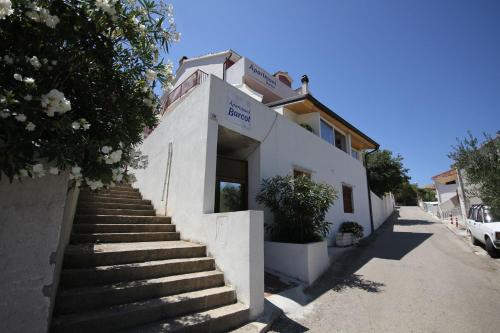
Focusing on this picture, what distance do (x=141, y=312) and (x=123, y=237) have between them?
88.6 inches

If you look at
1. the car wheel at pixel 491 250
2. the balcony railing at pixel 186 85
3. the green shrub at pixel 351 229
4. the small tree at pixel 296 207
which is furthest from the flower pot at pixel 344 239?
the balcony railing at pixel 186 85

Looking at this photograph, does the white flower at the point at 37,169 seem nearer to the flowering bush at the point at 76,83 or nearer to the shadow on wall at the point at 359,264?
the flowering bush at the point at 76,83

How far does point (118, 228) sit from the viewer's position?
5434 mm

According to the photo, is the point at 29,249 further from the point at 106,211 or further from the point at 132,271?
the point at 106,211

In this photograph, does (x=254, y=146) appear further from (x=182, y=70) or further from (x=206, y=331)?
(x=182, y=70)

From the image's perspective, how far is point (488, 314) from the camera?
15.2 feet

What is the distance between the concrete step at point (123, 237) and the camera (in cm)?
467

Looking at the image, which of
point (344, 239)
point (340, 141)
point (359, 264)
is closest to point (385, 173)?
point (340, 141)

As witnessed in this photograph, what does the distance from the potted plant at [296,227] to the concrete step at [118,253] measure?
227 centimetres

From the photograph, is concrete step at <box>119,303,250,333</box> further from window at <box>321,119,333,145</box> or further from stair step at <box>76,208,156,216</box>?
window at <box>321,119,333,145</box>

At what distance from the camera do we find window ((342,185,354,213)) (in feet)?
41.4

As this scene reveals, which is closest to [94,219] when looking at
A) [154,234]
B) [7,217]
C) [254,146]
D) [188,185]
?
[154,234]

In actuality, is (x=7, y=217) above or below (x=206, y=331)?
above

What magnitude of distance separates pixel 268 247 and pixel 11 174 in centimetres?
569
